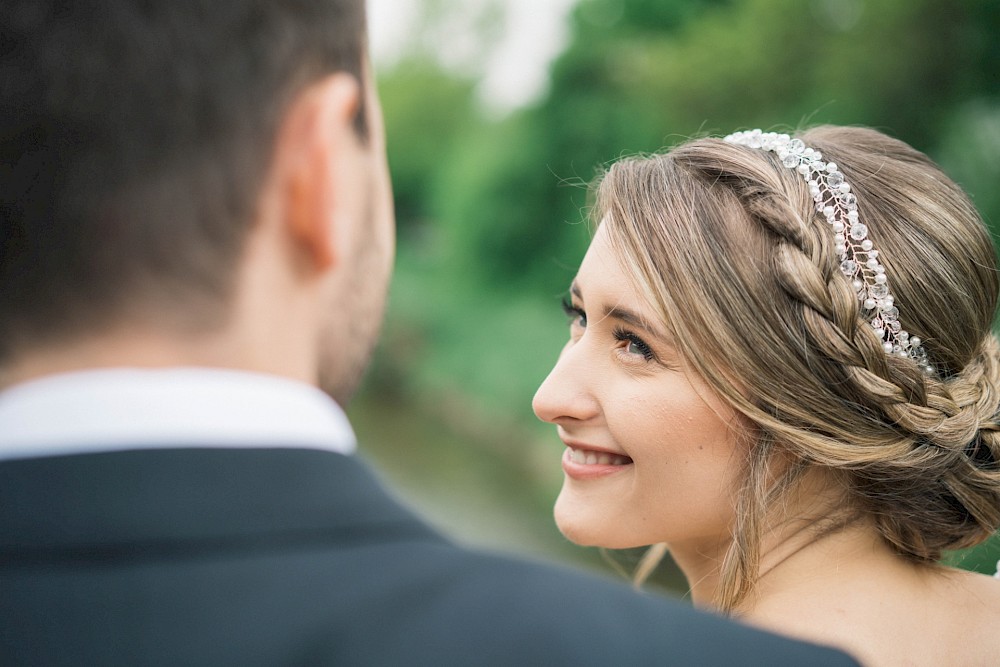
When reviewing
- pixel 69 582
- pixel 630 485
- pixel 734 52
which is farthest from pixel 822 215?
pixel 734 52

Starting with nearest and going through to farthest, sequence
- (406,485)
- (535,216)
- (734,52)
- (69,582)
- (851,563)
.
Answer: (69,582) < (851,563) < (734,52) < (406,485) < (535,216)

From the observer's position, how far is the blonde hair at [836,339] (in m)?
2.17

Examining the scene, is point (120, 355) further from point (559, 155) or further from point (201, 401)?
point (559, 155)

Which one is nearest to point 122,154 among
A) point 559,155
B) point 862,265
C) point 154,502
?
point 154,502

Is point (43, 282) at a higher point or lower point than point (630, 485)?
higher

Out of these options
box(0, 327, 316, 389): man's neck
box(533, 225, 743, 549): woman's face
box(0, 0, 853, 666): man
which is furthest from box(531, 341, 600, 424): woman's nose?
box(0, 327, 316, 389): man's neck

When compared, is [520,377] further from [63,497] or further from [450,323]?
[63,497]

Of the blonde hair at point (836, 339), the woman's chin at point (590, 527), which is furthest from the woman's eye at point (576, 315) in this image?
the woman's chin at point (590, 527)

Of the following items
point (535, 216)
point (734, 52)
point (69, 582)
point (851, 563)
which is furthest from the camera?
point (535, 216)

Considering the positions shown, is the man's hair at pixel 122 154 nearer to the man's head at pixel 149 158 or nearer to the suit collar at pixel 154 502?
the man's head at pixel 149 158

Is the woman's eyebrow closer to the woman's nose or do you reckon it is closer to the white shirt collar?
the woman's nose

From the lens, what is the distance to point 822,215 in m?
2.27

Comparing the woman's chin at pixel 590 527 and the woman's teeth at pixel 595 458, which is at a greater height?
the woman's teeth at pixel 595 458

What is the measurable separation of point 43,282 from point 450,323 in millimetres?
17761
